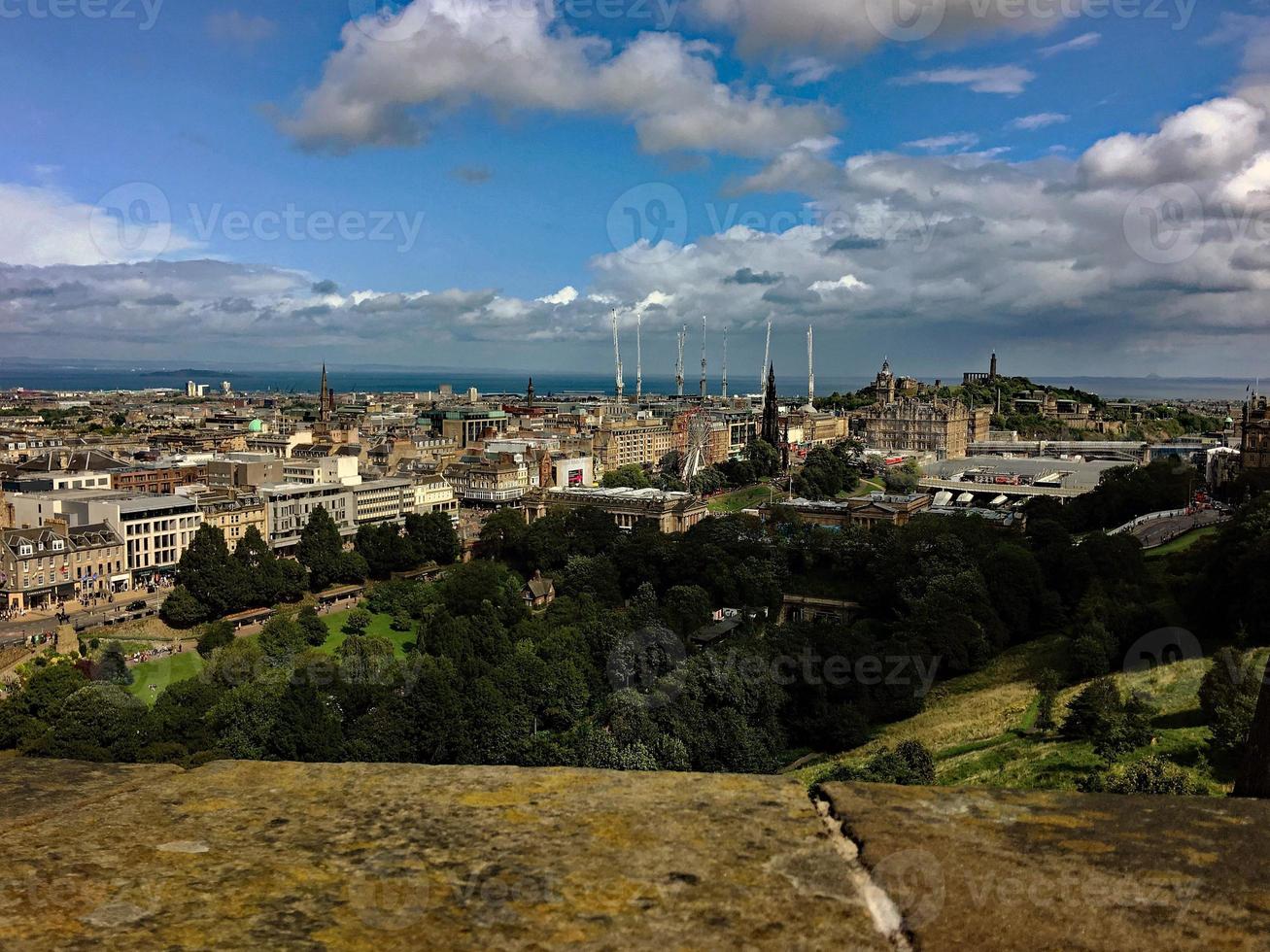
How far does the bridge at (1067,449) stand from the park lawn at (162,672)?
256ft

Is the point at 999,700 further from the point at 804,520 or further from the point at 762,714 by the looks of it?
the point at 804,520

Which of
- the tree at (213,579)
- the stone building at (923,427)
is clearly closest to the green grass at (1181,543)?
the tree at (213,579)

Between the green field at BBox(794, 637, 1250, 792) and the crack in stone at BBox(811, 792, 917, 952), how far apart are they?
12.0m

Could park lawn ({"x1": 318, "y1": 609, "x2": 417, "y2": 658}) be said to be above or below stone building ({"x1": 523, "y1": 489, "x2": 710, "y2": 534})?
below

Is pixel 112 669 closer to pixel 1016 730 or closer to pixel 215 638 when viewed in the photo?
pixel 215 638

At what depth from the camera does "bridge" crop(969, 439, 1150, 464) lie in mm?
89438

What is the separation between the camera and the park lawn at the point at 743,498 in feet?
217

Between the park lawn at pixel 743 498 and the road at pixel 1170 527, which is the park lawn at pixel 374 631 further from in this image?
the road at pixel 1170 527

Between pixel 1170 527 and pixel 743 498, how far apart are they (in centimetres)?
3053

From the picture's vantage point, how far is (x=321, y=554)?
44938 millimetres

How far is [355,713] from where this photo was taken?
85.1ft

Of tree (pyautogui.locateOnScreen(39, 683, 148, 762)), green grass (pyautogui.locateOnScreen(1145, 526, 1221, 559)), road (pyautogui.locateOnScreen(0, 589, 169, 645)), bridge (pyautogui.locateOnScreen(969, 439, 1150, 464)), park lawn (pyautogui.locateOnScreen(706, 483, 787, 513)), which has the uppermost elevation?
bridge (pyautogui.locateOnScreen(969, 439, 1150, 464))

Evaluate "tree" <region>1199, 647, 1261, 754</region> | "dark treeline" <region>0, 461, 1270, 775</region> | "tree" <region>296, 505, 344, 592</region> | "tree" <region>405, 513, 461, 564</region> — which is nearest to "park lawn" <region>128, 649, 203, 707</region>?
"dark treeline" <region>0, 461, 1270, 775</region>

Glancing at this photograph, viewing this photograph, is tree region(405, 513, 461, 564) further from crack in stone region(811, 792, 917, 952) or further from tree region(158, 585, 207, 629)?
crack in stone region(811, 792, 917, 952)
